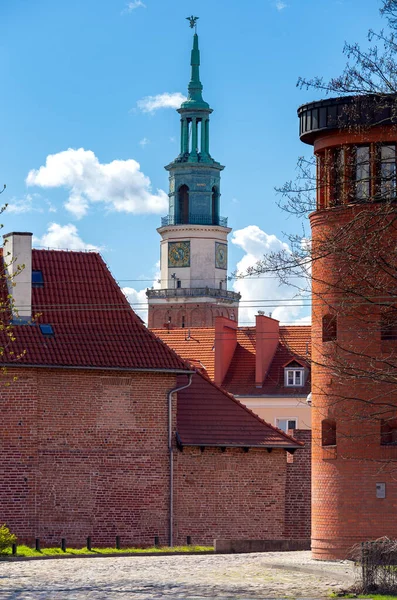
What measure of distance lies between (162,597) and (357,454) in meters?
10.7

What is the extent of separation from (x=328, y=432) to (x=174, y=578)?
8.04 metres

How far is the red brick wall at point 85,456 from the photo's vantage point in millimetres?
38969

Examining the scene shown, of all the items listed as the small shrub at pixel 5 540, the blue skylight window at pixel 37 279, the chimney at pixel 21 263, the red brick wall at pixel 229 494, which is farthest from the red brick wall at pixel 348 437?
the blue skylight window at pixel 37 279

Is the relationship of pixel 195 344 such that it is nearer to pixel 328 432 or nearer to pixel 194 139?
pixel 328 432

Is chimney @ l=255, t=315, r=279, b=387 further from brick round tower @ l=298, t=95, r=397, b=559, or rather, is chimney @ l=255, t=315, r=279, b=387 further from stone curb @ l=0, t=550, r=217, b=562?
brick round tower @ l=298, t=95, r=397, b=559

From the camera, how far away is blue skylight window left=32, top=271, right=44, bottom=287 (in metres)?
41.8

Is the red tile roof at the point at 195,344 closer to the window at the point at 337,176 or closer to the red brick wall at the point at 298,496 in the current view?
the red brick wall at the point at 298,496

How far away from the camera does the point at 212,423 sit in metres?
41.9

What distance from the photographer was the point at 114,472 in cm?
4019

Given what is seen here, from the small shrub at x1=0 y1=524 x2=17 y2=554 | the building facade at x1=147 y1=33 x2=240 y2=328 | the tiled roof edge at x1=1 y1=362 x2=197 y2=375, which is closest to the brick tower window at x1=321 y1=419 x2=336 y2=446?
the small shrub at x1=0 y1=524 x2=17 y2=554

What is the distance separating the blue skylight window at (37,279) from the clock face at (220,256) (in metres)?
89.7

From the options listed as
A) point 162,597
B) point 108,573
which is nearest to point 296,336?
point 108,573

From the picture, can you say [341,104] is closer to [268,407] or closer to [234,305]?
[268,407]

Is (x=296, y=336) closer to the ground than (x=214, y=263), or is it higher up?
closer to the ground
